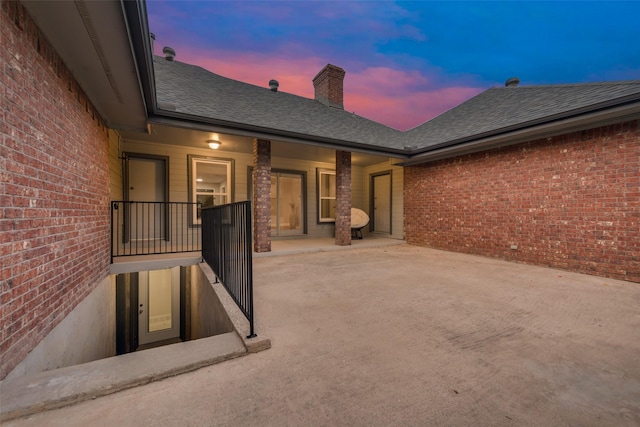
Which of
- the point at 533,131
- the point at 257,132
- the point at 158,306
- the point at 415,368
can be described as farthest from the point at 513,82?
the point at 158,306

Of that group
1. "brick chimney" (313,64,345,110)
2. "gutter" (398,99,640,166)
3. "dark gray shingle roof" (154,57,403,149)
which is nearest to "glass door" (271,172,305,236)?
"dark gray shingle roof" (154,57,403,149)

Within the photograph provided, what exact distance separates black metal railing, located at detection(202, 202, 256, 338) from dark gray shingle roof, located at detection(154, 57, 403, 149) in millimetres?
2707

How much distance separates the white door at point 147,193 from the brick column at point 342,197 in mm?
4751

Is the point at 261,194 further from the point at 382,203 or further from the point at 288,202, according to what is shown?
the point at 382,203

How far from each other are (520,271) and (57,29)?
23.4 ft

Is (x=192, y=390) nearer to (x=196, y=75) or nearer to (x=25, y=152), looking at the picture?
(x=25, y=152)

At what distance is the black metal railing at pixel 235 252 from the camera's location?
2.18 m

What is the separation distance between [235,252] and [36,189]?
5.48ft

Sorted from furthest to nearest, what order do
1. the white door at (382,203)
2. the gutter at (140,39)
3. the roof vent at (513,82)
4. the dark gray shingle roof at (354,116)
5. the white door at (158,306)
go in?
the white door at (382,203) < the roof vent at (513,82) < the white door at (158,306) < the dark gray shingle roof at (354,116) < the gutter at (140,39)

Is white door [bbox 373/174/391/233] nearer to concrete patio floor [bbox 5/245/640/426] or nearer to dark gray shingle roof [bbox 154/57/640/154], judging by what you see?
dark gray shingle roof [bbox 154/57/640/154]

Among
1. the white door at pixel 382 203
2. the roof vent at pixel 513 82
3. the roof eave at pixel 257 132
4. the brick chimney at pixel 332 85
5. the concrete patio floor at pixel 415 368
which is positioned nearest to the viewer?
the concrete patio floor at pixel 415 368

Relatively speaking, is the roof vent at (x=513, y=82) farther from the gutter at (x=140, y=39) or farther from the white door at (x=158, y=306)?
the white door at (x=158, y=306)

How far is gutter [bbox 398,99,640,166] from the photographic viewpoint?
13.1ft

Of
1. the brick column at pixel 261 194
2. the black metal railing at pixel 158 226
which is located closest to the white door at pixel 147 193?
the black metal railing at pixel 158 226
